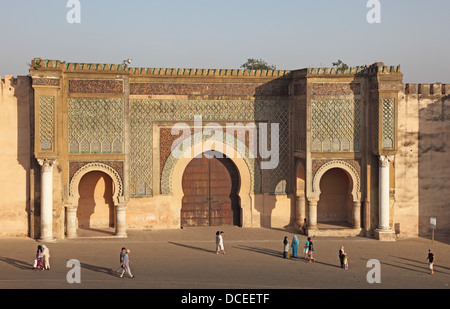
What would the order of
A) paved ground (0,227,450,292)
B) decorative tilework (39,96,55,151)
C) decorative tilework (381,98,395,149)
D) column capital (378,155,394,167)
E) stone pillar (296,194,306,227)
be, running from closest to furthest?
paved ground (0,227,450,292) < decorative tilework (39,96,55,151) < decorative tilework (381,98,395,149) < column capital (378,155,394,167) < stone pillar (296,194,306,227)

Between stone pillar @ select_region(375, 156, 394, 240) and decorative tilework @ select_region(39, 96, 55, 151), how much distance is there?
9.54m

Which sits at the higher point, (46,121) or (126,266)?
(46,121)

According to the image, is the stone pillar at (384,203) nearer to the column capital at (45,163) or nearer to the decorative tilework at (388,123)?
the decorative tilework at (388,123)

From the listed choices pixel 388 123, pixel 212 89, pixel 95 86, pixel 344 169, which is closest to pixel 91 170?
pixel 95 86

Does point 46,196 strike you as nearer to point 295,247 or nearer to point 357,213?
point 295,247

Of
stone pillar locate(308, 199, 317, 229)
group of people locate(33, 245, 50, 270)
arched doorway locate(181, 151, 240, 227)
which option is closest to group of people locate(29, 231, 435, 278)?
group of people locate(33, 245, 50, 270)

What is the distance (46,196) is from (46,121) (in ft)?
6.88

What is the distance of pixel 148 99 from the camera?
66.1 ft

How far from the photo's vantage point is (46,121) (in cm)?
1822

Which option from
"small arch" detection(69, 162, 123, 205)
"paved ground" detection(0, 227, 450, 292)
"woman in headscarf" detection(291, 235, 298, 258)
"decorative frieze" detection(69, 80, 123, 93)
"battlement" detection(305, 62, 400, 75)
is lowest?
"paved ground" detection(0, 227, 450, 292)

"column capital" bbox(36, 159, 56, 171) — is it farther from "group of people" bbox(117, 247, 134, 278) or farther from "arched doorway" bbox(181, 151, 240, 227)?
"group of people" bbox(117, 247, 134, 278)

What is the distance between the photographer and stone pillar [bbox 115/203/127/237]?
19.4 meters
